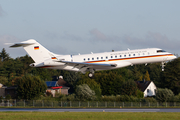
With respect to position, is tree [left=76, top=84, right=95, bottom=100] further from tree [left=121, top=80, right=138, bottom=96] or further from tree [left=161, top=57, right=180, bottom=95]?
tree [left=161, top=57, right=180, bottom=95]

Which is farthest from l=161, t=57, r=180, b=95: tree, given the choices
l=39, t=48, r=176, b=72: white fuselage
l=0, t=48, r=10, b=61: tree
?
l=0, t=48, r=10, b=61: tree

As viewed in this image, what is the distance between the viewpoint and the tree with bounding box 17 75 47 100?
58188mm

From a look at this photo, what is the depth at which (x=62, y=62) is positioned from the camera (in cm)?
3369

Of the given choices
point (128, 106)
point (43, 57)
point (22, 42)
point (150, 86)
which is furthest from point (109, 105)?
point (150, 86)

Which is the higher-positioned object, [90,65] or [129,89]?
[90,65]

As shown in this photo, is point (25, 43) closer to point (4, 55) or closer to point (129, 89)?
point (129, 89)

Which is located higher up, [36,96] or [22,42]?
[22,42]

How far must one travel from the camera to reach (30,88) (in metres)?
58.2

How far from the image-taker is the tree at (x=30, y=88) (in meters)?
58.2

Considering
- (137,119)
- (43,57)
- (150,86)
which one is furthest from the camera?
(150,86)

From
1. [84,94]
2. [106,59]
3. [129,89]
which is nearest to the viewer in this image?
[106,59]

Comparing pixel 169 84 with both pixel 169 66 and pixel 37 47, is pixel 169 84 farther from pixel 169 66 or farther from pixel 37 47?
pixel 37 47

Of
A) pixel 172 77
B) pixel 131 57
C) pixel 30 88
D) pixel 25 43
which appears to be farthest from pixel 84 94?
pixel 172 77

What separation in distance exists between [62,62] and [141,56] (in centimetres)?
936
